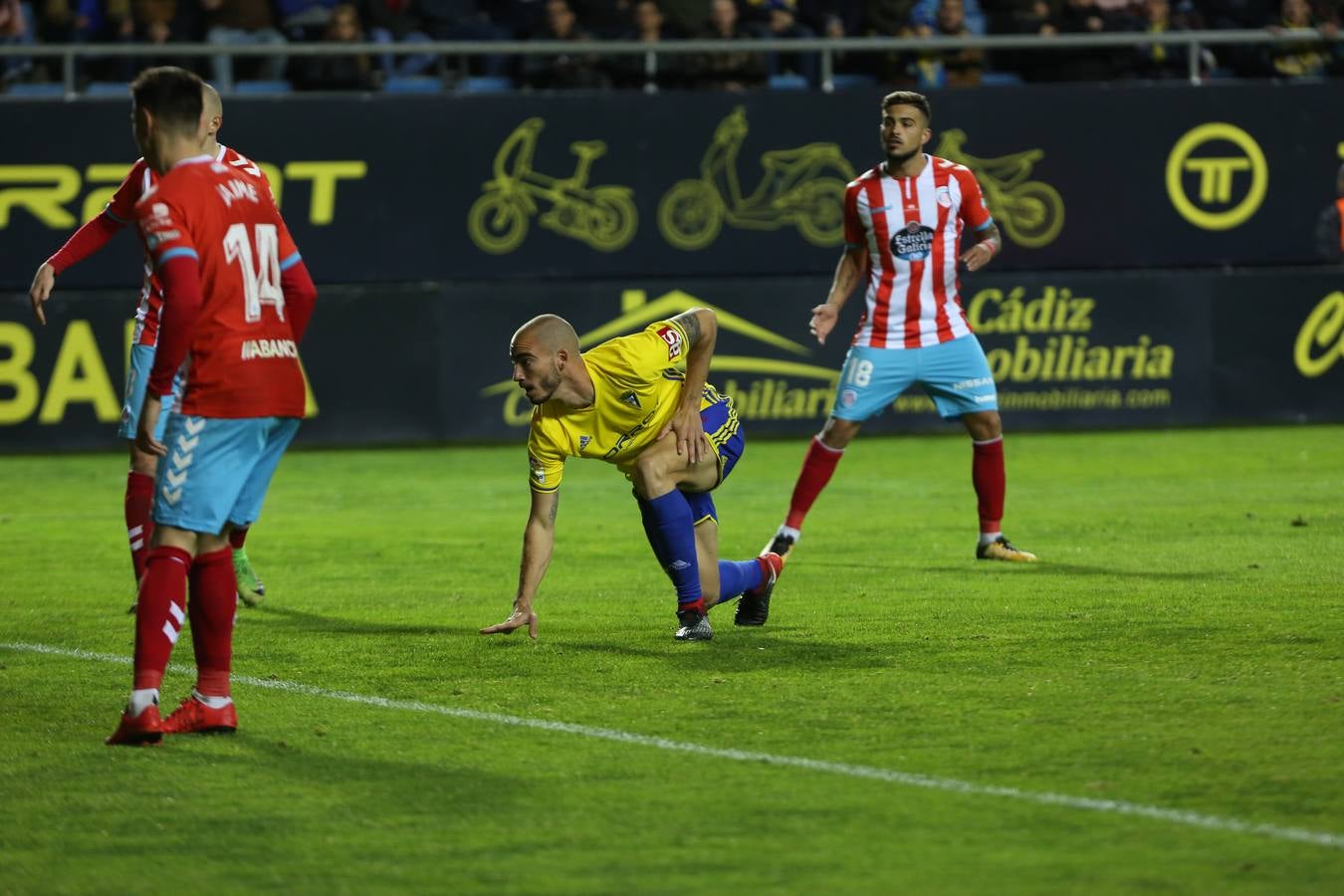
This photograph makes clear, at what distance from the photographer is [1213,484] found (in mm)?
12406

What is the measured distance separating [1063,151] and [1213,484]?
492cm

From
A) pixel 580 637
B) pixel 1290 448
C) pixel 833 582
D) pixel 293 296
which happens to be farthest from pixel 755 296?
pixel 293 296

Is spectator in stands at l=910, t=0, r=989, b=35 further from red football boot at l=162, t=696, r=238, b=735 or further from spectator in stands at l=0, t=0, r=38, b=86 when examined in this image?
red football boot at l=162, t=696, r=238, b=735

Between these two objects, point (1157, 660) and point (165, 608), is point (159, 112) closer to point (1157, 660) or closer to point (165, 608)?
point (165, 608)

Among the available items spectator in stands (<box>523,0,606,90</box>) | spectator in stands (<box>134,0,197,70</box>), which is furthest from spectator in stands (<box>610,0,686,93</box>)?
spectator in stands (<box>134,0,197,70</box>)

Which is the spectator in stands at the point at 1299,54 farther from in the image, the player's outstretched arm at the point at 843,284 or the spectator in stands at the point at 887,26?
the player's outstretched arm at the point at 843,284

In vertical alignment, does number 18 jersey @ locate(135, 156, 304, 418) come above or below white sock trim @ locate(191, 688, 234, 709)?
above

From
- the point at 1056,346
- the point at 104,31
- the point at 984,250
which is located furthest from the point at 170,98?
the point at 1056,346

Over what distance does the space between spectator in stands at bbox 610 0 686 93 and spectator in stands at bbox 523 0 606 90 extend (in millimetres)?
313

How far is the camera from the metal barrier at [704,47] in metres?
15.3

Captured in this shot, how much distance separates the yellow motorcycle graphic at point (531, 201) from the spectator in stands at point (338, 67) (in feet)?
4.43

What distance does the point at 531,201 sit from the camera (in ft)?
52.6

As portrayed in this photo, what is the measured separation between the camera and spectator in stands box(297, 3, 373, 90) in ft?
52.0

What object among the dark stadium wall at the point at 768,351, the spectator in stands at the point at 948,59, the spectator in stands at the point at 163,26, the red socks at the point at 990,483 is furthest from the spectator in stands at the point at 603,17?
the red socks at the point at 990,483
